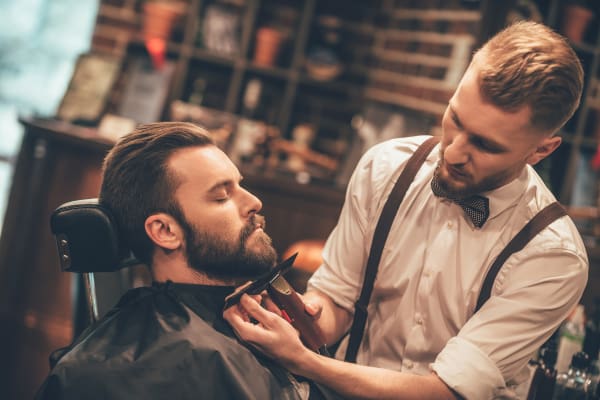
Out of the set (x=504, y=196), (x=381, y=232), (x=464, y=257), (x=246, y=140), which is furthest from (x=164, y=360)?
(x=246, y=140)

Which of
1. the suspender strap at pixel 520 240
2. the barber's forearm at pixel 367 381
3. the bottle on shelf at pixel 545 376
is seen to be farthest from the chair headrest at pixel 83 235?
the bottle on shelf at pixel 545 376

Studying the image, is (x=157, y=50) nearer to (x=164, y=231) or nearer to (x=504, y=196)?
(x=164, y=231)

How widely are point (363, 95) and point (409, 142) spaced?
257 centimetres

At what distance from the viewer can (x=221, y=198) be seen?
159 cm

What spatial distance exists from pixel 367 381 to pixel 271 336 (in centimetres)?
24

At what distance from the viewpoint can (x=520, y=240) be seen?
151 centimetres

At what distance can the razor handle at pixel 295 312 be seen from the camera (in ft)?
4.83

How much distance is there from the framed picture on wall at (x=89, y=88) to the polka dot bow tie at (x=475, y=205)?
253 cm

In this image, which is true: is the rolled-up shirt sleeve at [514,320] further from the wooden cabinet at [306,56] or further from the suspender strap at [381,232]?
the wooden cabinet at [306,56]

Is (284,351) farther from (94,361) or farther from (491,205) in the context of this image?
(491,205)

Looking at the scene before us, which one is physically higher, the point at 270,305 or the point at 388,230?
the point at 388,230

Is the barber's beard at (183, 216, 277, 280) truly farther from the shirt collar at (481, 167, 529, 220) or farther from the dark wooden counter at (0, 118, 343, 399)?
the dark wooden counter at (0, 118, 343, 399)

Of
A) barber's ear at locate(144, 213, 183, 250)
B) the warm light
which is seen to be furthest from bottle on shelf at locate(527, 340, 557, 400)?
the warm light

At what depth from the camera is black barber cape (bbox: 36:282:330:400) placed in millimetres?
1311
